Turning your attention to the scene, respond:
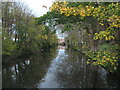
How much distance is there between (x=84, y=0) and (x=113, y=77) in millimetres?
6600

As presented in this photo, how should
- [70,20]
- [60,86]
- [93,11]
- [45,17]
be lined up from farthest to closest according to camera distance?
[60,86], [45,17], [70,20], [93,11]

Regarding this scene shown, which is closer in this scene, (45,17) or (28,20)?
(45,17)

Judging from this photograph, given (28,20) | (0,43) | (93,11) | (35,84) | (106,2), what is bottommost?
(35,84)

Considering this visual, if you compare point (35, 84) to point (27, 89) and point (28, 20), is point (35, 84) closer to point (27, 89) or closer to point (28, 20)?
point (27, 89)

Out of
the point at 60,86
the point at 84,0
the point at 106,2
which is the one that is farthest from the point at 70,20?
the point at 60,86

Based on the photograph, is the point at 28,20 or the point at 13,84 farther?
the point at 28,20

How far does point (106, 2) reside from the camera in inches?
168

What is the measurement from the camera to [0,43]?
35.5ft

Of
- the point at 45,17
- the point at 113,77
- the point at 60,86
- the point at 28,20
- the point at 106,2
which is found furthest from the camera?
the point at 28,20

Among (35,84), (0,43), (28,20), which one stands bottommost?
(35,84)

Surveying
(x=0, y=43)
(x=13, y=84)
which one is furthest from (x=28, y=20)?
(x=13, y=84)

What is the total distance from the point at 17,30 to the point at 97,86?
14.0 metres

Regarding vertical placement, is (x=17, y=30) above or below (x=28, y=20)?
below

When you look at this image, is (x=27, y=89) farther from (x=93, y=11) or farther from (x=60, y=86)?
(x=93, y=11)
